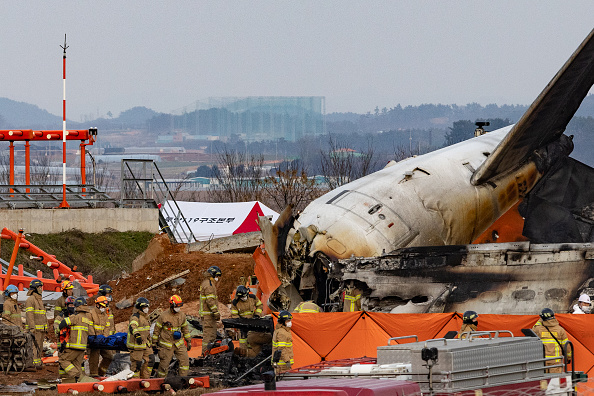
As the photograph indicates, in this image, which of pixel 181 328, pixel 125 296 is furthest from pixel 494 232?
pixel 125 296

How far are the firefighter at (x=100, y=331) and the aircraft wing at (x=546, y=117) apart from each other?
369 inches

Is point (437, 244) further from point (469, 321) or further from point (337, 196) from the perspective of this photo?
point (469, 321)

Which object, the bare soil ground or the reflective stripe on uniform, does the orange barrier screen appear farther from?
the bare soil ground

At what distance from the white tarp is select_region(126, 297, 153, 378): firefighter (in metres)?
20.7

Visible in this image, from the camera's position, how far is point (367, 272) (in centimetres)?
1856

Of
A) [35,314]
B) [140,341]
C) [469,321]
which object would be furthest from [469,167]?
[35,314]

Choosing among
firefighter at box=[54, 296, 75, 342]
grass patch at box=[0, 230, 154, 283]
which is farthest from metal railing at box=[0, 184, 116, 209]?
firefighter at box=[54, 296, 75, 342]

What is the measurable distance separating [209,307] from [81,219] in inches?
694

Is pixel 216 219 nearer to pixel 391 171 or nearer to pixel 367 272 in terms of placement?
pixel 391 171

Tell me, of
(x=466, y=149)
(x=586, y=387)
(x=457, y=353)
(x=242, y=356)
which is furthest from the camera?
(x=466, y=149)

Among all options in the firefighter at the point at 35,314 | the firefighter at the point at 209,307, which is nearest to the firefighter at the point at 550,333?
the firefighter at the point at 209,307

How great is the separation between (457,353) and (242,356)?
8855 millimetres

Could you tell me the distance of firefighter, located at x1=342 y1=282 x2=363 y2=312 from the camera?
1872 centimetres

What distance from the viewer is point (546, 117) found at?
70.8ft
